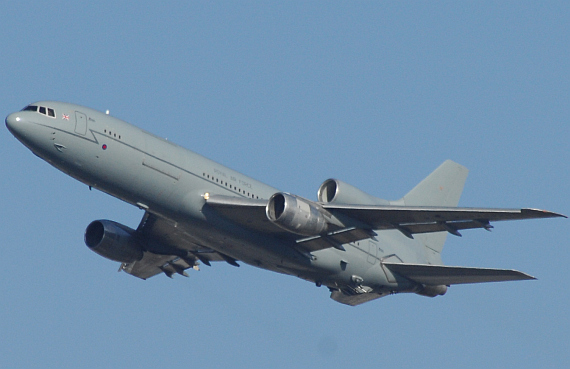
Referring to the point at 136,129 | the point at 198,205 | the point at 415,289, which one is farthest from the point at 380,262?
the point at 136,129

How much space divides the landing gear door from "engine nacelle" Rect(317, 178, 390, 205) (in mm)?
11478

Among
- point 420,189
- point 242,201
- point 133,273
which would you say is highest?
→ point 420,189

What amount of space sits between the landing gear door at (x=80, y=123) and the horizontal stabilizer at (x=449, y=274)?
16810 mm

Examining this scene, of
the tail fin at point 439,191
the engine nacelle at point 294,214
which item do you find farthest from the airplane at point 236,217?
the tail fin at point 439,191

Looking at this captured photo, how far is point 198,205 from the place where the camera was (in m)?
40.7

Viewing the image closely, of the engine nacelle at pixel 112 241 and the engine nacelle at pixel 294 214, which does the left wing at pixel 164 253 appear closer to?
the engine nacelle at pixel 112 241

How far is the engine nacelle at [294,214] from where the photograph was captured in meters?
39.5

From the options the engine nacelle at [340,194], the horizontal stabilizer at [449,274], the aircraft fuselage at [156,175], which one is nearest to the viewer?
the aircraft fuselage at [156,175]

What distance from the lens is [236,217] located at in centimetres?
4109

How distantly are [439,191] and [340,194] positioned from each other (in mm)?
12418

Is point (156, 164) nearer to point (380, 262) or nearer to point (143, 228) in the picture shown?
point (143, 228)

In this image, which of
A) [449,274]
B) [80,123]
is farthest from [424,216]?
[80,123]

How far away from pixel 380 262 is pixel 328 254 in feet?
11.3

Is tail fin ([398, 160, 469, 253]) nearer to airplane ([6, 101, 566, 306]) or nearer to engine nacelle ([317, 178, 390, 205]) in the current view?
airplane ([6, 101, 566, 306])
